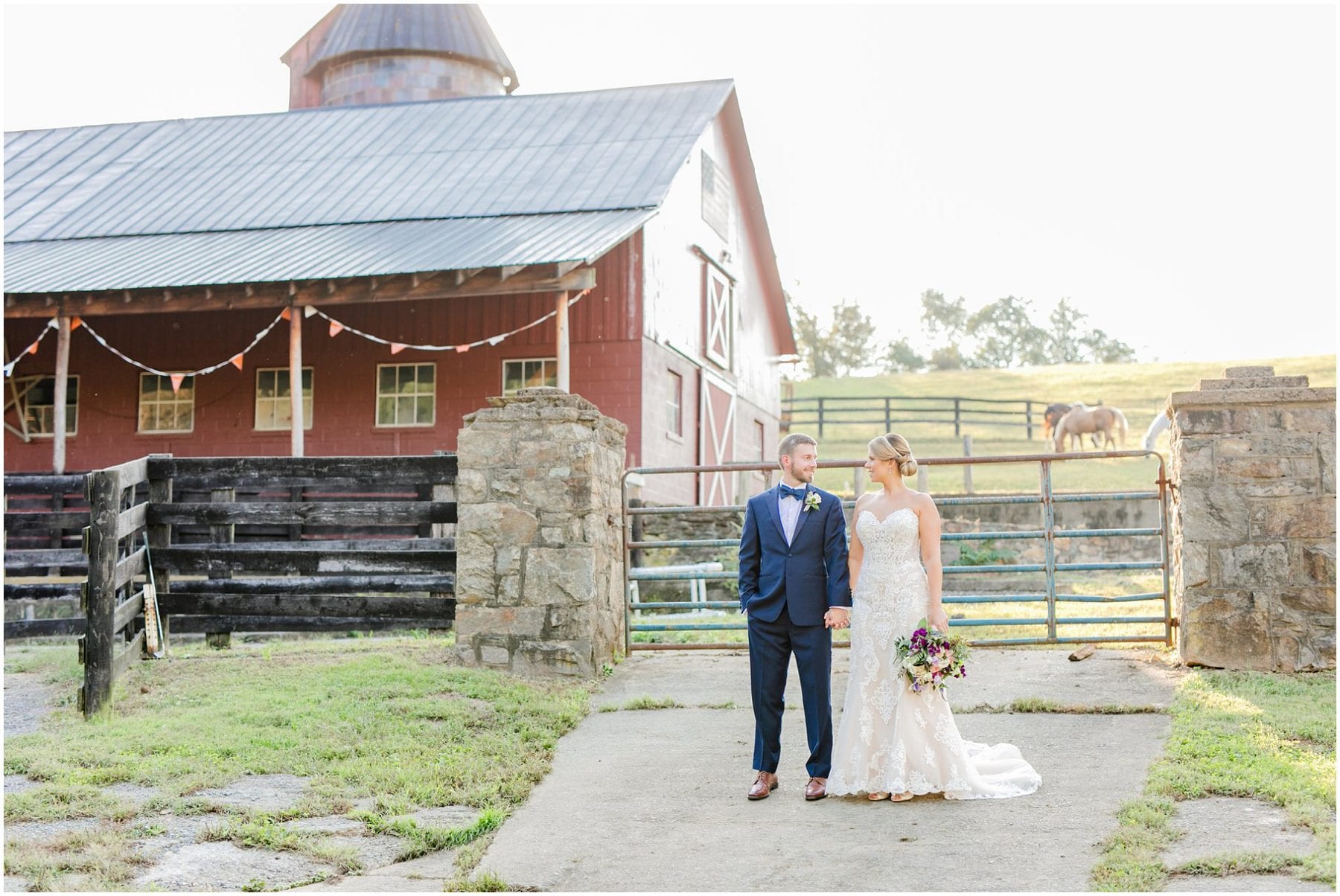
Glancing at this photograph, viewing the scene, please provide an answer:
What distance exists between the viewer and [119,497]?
895 centimetres

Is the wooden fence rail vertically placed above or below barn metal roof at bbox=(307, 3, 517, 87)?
below

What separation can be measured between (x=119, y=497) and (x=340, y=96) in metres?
28.1

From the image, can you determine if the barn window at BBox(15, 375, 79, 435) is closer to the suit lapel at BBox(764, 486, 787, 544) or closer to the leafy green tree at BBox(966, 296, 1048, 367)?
the suit lapel at BBox(764, 486, 787, 544)

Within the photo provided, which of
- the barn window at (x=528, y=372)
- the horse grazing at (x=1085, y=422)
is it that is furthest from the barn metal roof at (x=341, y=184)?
the horse grazing at (x=1085, y=422)

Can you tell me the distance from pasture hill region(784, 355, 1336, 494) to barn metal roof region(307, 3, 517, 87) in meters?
12.5

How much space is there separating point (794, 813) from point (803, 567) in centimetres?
117

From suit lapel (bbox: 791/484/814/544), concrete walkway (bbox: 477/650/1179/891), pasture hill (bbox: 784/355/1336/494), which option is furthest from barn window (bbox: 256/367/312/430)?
suit lapel (bbox: 791/484/814/544)

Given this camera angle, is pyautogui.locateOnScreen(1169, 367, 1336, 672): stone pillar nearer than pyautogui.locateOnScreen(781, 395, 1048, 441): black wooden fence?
Yes

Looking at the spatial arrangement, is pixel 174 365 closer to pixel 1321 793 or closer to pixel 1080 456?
pixel 1080 456

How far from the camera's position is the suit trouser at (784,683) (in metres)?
6.56

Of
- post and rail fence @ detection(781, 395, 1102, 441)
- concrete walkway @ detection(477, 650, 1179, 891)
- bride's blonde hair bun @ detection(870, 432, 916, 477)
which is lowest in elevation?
→ concrete walkway @ detection(477, 650, 1179, 891)

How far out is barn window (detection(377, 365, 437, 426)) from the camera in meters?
20.0

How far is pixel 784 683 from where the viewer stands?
21.8 feet

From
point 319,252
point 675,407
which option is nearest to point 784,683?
point 319,252
